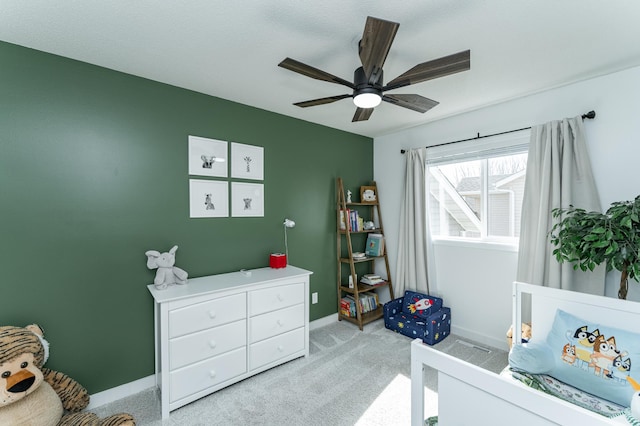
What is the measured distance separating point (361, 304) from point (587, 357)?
2.24 m

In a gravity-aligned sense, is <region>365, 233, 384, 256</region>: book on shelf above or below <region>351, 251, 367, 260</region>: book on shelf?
above

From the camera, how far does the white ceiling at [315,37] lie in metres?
1.44

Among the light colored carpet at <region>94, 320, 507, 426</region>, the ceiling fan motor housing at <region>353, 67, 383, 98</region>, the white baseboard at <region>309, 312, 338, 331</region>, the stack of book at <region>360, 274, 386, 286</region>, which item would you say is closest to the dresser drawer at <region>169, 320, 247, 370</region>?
the light colored carpet at <region>94, 320, 507, 426</region>

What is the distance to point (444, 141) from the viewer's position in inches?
127

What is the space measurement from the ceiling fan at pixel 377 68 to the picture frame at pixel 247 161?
110 centimetres

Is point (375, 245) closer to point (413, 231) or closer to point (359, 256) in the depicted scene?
point (359, 256)

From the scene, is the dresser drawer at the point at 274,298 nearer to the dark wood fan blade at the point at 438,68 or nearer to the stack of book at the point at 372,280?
the stack of book at the point at 372,280

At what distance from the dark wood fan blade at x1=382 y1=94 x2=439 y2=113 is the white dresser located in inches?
65.8

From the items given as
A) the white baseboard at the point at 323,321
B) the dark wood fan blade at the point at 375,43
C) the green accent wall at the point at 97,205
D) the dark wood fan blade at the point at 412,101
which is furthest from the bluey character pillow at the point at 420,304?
the dark wood fan blade at the point at 375,43

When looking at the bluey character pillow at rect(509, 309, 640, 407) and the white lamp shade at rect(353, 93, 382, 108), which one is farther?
the white lamp shade at rect(353, 93, 382, 108)

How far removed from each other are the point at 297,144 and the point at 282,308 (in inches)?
70.4

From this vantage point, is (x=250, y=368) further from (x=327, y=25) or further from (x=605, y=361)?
(x=327, y=25)

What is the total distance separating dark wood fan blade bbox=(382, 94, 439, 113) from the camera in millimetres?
1836

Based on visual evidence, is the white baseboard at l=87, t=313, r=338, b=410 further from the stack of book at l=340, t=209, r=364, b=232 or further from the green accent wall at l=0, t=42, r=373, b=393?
the stack of book at l=340, t=209, r=364, b=232
